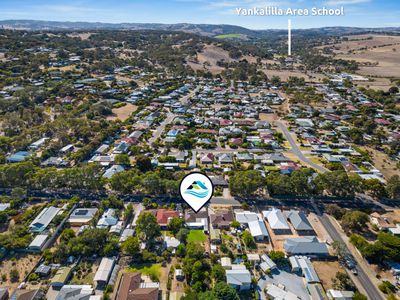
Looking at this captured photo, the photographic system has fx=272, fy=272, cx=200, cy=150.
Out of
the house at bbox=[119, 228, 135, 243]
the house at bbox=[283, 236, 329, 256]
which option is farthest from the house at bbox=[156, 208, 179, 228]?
the house at bbox=[283, 236, 329, 256]

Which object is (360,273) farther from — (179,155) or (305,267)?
(179,155)

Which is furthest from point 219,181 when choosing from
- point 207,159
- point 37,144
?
point 37,144

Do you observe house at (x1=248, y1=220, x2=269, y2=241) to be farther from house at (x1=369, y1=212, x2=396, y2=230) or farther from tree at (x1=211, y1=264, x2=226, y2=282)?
house at (x1=369, y1=212, x2=396, y2=230)

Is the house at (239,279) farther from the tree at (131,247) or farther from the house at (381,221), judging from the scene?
the house at (381,221)

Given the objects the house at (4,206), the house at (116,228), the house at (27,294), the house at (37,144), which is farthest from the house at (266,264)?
the house at (37,144)

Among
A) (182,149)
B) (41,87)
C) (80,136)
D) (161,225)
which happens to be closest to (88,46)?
(41,87)

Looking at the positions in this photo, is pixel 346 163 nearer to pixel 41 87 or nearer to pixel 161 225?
pixel 161 225
